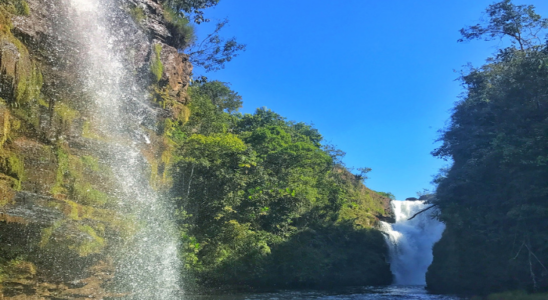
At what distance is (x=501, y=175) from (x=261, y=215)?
46.2 ft

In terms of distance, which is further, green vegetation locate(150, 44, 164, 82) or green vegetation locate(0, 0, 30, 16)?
green vegetation locate(150, 44, 164, 82)

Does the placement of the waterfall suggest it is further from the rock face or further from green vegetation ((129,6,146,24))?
green vegetation ((129,6,146,24))

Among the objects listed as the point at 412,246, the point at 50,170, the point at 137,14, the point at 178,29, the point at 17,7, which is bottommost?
the point at 412,246

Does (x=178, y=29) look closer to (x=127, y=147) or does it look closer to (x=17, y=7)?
(x=127, y=147)

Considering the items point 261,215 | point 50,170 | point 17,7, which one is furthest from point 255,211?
point 17,7

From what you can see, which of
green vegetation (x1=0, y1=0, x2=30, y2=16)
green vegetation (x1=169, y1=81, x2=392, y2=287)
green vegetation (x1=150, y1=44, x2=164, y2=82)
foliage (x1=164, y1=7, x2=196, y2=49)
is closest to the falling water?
green vegetation (x1=150, y1=44, x2=164, y2=82)

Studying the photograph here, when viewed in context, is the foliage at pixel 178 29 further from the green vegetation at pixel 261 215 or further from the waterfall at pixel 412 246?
the waterfall at pixel 412 246

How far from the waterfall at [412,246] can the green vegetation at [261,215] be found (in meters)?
1.84

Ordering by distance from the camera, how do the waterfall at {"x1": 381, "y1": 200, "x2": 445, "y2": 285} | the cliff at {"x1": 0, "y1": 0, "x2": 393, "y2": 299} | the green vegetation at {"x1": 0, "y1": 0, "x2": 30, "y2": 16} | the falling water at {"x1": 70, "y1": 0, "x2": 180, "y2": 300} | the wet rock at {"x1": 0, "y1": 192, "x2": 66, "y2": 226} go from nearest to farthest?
the wet rock at {"x1": 0, "y1": 192, "x2": 66, "y2": 226} < the cliff at {"x1": 0, "y1": 0, "x2": 393, "y2": 299} < the green vegetation at {"x1": 0, "y1": 0, "x2": 30, "y2": 16} < the falling water at {"x1": 70, "y1": 0, "x2": 180, "y2": 300} < the waterfall at {"x1": 381, "y1": 200, "x2": 445, "y2": 285}

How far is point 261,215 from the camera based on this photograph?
25.7 meters

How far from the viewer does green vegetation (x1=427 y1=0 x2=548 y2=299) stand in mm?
18094

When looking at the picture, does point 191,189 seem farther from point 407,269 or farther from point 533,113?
point 407,269

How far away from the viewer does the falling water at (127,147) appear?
667 inches

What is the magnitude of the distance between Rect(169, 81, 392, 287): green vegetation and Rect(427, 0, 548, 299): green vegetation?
840cm
